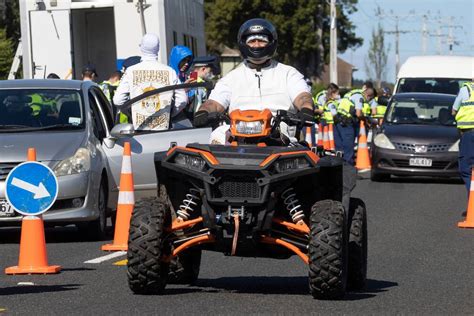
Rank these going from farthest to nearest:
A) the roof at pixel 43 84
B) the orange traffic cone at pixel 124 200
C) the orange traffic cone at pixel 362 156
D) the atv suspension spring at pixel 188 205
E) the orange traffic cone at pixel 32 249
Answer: the orange traffic cone at pixel 362 156
the roof at pixel 43 84
the orange traffic cone at pixel 124 200
the orange traffic cone at pixel 32 249
the atv suspension spring at pixel 188 205

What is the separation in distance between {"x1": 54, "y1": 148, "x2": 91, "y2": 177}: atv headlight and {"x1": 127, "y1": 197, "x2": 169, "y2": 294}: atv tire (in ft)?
16.0

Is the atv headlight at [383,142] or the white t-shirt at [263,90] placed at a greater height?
the white t-shirt at [263,90]

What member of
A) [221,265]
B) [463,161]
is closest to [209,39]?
[463,161]

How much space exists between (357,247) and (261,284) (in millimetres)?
945

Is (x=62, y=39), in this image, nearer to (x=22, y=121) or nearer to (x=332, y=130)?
(x=332, y=130)

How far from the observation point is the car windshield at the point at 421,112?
24.2m

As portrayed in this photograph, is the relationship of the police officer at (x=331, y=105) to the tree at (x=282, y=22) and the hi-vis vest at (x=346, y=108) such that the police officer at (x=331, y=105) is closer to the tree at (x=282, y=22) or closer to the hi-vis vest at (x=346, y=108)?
the hi-vis vest at (x=346, y=108)

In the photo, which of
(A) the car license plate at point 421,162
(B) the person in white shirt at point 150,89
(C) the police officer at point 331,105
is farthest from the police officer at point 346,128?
(B) the person in white shirt at point 150,89

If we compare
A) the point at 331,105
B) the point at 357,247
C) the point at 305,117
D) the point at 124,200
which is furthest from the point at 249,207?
the point at 331,105

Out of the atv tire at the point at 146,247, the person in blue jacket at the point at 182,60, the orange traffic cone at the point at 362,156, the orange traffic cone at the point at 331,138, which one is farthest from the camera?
the orange traffic cone at the point at 362,156

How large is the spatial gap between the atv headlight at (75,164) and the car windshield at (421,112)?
37.2 feet

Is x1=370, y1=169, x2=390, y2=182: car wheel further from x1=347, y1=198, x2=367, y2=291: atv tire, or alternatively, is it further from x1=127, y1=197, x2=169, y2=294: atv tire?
x1=127, y1=197, x2=169, y2=294: atv tire

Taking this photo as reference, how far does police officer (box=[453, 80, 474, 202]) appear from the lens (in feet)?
55.2

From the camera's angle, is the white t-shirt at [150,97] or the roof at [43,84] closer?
the white t-shirt at [150,97]
